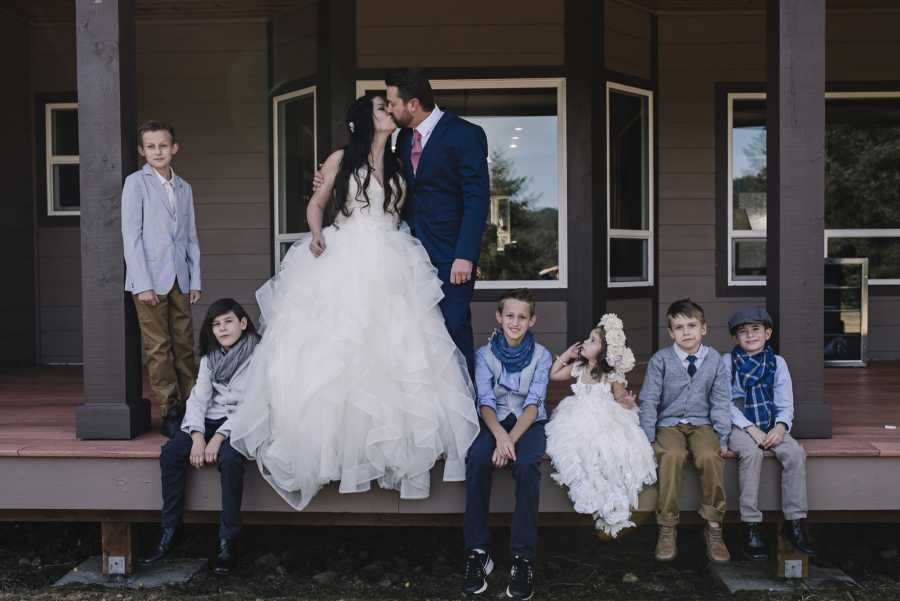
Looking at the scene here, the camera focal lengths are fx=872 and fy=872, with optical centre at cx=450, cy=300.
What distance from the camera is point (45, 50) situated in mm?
7160

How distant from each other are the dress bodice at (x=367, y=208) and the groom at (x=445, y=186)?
14 centimetres

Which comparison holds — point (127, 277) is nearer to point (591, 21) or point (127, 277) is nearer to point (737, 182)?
point (591, 21)

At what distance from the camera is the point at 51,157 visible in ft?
23.7

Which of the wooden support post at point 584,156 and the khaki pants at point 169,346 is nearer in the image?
the khaki pants at point 169,346

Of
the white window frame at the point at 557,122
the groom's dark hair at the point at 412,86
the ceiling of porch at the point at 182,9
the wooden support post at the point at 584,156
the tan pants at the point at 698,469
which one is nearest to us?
the tan pants at the point at 698,469

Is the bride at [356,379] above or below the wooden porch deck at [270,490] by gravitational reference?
above

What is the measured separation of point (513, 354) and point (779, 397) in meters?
1.18

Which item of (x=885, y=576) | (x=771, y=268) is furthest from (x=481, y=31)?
(x=885, y=576)

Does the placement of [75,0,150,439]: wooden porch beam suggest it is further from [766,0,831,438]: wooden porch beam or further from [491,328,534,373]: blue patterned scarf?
[766,0,831,438]: wooden porch beam

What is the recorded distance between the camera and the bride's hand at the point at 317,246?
12.6 ft

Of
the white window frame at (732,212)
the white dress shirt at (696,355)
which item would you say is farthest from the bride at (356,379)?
the white window frame at (732,212)

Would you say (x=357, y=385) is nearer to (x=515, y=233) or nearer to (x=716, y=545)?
(x=716, y=545)

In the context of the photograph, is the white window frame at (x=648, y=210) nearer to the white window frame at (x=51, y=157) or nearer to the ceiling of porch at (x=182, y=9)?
the ceiling of porch at (x=182, y=9)

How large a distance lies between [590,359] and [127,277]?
2.14 meters
